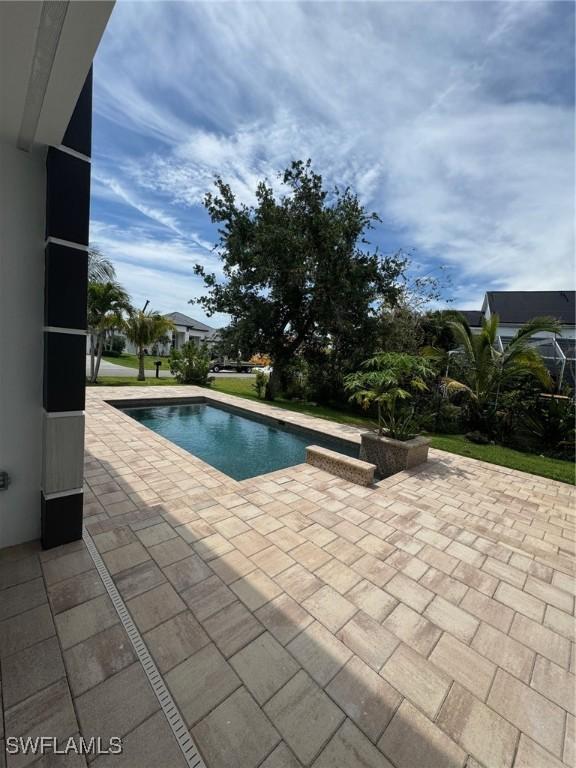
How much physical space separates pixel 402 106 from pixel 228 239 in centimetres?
938

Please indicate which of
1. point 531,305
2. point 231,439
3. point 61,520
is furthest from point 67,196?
point 531,305

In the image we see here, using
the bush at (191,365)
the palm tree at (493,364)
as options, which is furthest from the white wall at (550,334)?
the bush at (191,365)

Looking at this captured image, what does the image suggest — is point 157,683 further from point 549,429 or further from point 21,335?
point 549,429

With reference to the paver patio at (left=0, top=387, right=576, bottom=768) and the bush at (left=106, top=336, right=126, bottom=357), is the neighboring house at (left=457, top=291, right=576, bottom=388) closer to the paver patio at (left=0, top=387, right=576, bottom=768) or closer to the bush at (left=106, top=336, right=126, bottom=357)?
the paver patio at (left=0, top=387, right=576, bottom=768)

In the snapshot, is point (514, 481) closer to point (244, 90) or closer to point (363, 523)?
point (363, 523)

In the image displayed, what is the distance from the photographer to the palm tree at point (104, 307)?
14.2 metres

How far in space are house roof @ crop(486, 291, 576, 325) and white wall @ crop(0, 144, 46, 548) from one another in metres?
22.0

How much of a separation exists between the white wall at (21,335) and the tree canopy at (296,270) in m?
10.4

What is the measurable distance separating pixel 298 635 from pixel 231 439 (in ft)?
22.6

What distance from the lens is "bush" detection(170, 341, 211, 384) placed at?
1700 centimetres

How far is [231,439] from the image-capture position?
888 cm

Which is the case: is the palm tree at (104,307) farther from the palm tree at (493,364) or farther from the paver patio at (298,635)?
the palm tree at (493,364)

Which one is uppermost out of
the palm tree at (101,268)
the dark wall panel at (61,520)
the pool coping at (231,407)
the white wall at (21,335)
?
the palm tree at (101,268)

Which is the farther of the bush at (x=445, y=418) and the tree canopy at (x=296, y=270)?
the tree canopy at (x=296, y=270)
